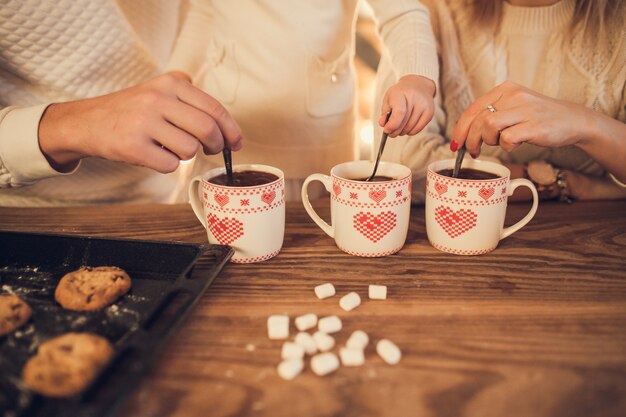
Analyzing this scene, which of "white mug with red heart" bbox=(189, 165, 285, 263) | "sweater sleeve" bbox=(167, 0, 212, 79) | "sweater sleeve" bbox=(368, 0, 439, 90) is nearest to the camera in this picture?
"white mug with red heart" bbox=(189, 165, 285, 263)

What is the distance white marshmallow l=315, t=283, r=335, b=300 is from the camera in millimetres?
825

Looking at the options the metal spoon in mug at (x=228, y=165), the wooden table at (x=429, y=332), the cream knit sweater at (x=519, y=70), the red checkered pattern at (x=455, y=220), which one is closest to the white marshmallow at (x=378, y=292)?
the wooden table at (x=429, y=332)

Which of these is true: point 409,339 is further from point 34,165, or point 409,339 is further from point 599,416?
point 34,165

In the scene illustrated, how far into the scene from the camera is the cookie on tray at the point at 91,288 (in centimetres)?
76

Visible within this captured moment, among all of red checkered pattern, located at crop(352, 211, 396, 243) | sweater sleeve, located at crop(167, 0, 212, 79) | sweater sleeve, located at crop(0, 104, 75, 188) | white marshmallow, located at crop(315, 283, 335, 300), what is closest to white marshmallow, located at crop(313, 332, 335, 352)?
white marshmallow, located at crop(315, 283, 335, 300)

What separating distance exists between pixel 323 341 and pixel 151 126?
519 millimetres

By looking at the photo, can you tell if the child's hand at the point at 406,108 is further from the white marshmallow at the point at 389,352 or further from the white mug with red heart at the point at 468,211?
the white marshmallow at the point at 389,352

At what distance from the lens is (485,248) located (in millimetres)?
976

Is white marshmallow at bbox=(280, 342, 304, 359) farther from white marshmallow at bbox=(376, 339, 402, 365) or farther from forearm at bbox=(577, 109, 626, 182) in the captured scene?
forearm at bbox=(577, 109, 626, 182)

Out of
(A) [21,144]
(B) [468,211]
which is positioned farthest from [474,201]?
(A) [21,144]

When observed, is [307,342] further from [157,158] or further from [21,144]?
[21,144]

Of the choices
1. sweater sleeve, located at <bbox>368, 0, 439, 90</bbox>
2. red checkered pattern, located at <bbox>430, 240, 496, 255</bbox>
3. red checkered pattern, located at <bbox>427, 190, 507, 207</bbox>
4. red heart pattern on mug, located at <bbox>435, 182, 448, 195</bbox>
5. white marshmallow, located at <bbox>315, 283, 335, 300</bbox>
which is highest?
sweater sleeve, located at <bbox>368, 0, 439, 90</bbox>

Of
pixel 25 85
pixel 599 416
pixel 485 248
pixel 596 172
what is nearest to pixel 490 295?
pixel 485 248

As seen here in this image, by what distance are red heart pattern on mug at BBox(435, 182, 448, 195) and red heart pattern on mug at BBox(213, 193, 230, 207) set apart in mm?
442
